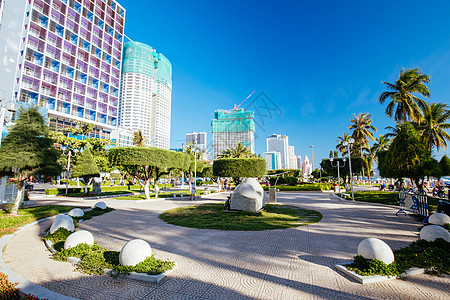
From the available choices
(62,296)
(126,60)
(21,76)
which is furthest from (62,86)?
(126,60)

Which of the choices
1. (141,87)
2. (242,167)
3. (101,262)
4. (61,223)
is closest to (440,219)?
(101,262)

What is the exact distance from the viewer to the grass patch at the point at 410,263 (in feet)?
15.1

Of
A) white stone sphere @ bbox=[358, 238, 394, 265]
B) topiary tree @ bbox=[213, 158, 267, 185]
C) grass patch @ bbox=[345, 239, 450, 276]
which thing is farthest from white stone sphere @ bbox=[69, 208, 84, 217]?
topiary tree @ bbox=[213, 158, 267, 185]

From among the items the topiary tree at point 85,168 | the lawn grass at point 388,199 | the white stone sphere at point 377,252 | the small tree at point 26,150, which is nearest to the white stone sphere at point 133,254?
the white stone sphere at point 377,252

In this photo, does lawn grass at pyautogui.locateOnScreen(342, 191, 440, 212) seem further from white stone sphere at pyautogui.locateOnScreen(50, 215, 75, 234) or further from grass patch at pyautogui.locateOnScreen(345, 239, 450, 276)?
white stone sphere at pyautogui.locateOnScreen(50, 215, 75, 234)

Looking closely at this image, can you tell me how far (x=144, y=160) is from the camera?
22750mm

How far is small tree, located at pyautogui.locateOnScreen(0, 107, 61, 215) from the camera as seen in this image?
12253mm

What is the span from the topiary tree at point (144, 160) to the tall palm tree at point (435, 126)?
3012cm

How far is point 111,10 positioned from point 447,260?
99928 millimetres

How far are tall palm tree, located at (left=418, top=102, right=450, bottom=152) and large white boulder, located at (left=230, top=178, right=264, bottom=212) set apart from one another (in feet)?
83.3

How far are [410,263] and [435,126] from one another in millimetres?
31646

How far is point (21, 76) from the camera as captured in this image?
52625 mm

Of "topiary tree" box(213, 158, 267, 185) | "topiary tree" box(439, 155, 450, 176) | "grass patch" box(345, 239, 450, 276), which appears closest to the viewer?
"grass patch" box(345, 239, 450, 276)

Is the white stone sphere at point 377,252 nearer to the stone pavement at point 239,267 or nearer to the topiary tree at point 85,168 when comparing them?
the stone pavement at point 239,267
